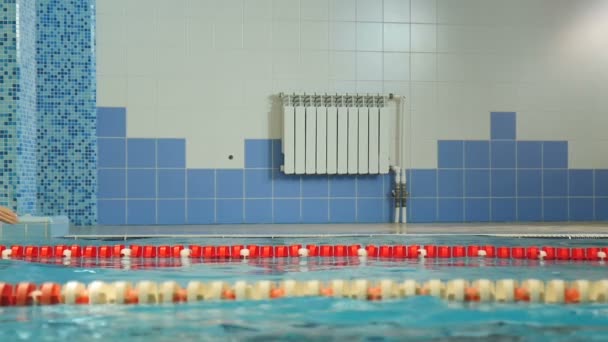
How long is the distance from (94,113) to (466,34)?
222 inches

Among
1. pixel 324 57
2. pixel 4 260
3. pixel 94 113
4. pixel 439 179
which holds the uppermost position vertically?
pixel 324 57

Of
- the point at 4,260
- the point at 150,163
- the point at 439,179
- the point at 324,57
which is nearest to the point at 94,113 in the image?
the point at 150,163

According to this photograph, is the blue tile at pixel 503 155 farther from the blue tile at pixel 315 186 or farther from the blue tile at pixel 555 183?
the blue tile at pixel 315 186

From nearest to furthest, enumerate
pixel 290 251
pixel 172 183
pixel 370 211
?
pixel 290 251 → pixel 172 183 → pixel 370 211

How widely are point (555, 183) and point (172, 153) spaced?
19.1 ft

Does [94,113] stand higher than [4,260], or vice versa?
[94,113]

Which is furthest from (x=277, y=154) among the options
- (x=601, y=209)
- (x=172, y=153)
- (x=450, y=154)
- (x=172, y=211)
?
(x=601, y=209)

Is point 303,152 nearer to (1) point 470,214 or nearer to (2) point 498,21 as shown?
(1) point 470,214

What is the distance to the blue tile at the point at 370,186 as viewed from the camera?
39.9 feet

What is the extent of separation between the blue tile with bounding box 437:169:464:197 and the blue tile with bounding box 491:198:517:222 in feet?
1.89

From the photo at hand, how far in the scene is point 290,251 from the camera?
8023 millimetres

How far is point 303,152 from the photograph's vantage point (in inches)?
466

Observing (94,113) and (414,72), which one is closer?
(94,113)

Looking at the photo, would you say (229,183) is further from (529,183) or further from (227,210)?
(529,183)
